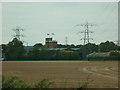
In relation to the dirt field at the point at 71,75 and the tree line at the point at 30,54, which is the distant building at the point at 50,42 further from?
the dirt field at the point at 71,75

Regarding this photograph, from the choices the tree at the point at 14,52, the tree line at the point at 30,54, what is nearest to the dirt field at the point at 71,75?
the tree at the point at 14,52

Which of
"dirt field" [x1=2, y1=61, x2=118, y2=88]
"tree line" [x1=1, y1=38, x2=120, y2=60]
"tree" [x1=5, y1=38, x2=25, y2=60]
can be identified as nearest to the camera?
"dirt field" [x1=2, y1=61, x2=118, y2=88]

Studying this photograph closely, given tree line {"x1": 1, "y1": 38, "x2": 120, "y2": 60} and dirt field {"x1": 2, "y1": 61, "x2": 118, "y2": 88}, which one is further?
tree line {"x1": 1, "y1": 38, "x2": 120, "y2": 60}

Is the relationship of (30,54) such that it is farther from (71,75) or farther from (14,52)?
(71,75)

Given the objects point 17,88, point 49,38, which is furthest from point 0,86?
point 49,38

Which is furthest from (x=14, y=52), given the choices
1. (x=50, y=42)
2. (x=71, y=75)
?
(x=71, y=75)

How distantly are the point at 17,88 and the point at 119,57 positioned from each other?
65.5 metres

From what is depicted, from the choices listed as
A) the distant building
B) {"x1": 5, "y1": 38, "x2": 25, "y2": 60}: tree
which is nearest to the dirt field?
{"x1": 5, "y1": 38, "x2": 25, "y2": 60}: tree

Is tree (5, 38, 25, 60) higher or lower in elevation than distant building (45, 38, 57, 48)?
lower

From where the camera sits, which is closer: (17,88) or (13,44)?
(17,88)

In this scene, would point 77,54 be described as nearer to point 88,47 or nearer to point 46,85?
point 88,47

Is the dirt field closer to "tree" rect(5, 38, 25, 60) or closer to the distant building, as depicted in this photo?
"tree" rect(5, 38, 25, 60)

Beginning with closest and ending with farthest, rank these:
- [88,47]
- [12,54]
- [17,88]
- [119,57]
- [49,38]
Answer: [17,88], [119,57], [12,54], [88,47], [49,38]

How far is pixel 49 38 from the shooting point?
131m
